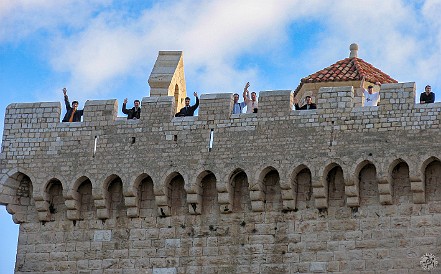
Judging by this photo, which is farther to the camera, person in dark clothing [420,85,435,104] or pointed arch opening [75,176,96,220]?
pointed arch opening [75,176,96,220]

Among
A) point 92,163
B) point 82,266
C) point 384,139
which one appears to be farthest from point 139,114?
point 384,139

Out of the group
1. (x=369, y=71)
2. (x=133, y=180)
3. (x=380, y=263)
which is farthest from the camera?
(x=369, y=71)

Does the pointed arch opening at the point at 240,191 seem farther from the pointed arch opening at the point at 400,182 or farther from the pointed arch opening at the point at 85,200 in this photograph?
the pointed arch opening at the point at 85,200

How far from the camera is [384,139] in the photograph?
20.4 metres

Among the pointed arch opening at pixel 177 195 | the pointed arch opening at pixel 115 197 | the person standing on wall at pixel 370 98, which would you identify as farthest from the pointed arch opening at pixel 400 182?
the pointed arch opening at pixel 115 197

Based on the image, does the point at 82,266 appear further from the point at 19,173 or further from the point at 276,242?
the point at 276,242

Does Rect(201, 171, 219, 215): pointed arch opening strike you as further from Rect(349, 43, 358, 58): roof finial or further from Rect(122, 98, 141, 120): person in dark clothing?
Rect(349, 43, 358, 58): roof finial

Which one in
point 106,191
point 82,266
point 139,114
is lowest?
point 82,266

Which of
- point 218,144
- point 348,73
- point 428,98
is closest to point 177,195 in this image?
point 218,144

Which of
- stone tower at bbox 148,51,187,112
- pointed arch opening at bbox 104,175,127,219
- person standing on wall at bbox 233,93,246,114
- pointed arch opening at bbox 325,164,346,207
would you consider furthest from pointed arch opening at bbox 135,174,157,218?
pointed arch opening at bbox 325,164,346,207

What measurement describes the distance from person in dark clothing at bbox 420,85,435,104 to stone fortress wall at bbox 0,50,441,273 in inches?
13.2

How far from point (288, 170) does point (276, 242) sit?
1.25 metres

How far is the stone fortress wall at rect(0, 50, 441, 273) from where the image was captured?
20.3 m

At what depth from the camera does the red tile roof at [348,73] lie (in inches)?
922
